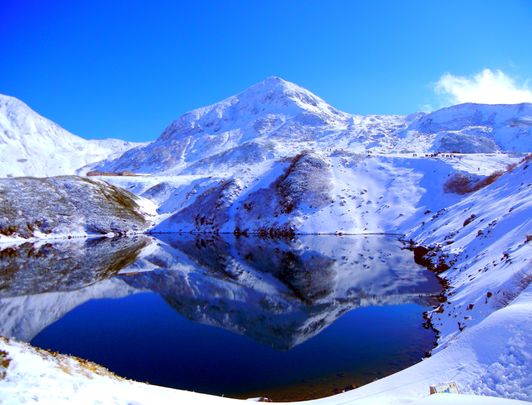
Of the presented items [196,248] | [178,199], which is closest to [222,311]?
[196,248]

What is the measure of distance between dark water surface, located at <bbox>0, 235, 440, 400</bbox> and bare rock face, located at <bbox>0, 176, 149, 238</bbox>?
2808cm

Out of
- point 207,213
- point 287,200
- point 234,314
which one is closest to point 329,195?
point 287,200

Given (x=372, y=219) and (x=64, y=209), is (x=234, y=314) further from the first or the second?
(x=64, y=209)

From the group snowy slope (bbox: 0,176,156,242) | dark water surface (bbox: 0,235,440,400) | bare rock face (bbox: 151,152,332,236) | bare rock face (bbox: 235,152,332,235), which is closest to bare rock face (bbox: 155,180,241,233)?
bare rock face (bbox: 151,152,332,236)

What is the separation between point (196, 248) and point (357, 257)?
29.0 meters

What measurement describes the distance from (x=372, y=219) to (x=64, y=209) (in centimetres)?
7069

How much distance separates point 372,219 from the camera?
257 ft

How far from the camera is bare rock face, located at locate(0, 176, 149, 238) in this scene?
8531 centimetres

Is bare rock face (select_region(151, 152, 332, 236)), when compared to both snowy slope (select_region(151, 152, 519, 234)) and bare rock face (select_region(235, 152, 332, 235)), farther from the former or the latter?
snowy slope (select_region(151, 152, 519, 234))

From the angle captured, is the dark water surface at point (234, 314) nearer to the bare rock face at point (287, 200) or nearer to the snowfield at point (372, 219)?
the snowfield at point (372, 219)

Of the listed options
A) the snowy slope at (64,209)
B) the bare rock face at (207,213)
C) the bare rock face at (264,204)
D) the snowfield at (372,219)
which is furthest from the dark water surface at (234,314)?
the bare rock face at (207,213)

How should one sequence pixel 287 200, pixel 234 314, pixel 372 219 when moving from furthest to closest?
pixel 287 200
pixel 372 219
pixel 234 314

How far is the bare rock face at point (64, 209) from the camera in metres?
A: 85.3

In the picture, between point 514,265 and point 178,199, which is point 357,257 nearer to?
point 514,265
